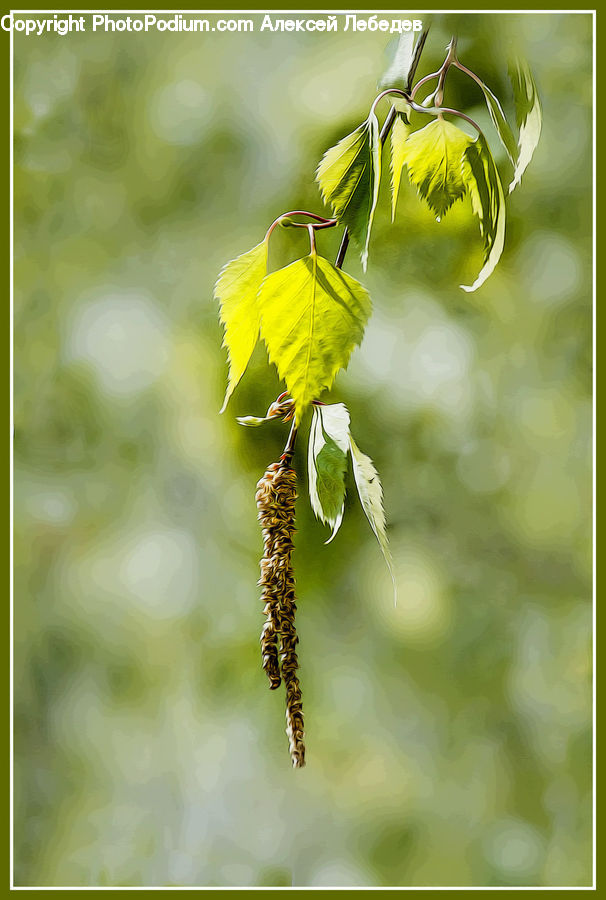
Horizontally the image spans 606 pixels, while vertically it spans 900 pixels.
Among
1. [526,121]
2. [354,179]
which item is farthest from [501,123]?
[354,179]

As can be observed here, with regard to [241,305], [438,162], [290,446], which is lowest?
[290,446]

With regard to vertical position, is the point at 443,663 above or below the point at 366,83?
below

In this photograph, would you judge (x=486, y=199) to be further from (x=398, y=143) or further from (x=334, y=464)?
(x=334, y=464)

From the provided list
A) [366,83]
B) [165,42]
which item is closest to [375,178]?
[366,83]

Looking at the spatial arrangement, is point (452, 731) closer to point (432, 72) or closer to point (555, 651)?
point (555, 651)

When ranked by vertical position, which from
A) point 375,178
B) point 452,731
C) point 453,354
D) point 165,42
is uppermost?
point 165,42

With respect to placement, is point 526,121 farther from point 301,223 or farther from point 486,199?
point 301,223

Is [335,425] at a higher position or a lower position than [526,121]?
lower
